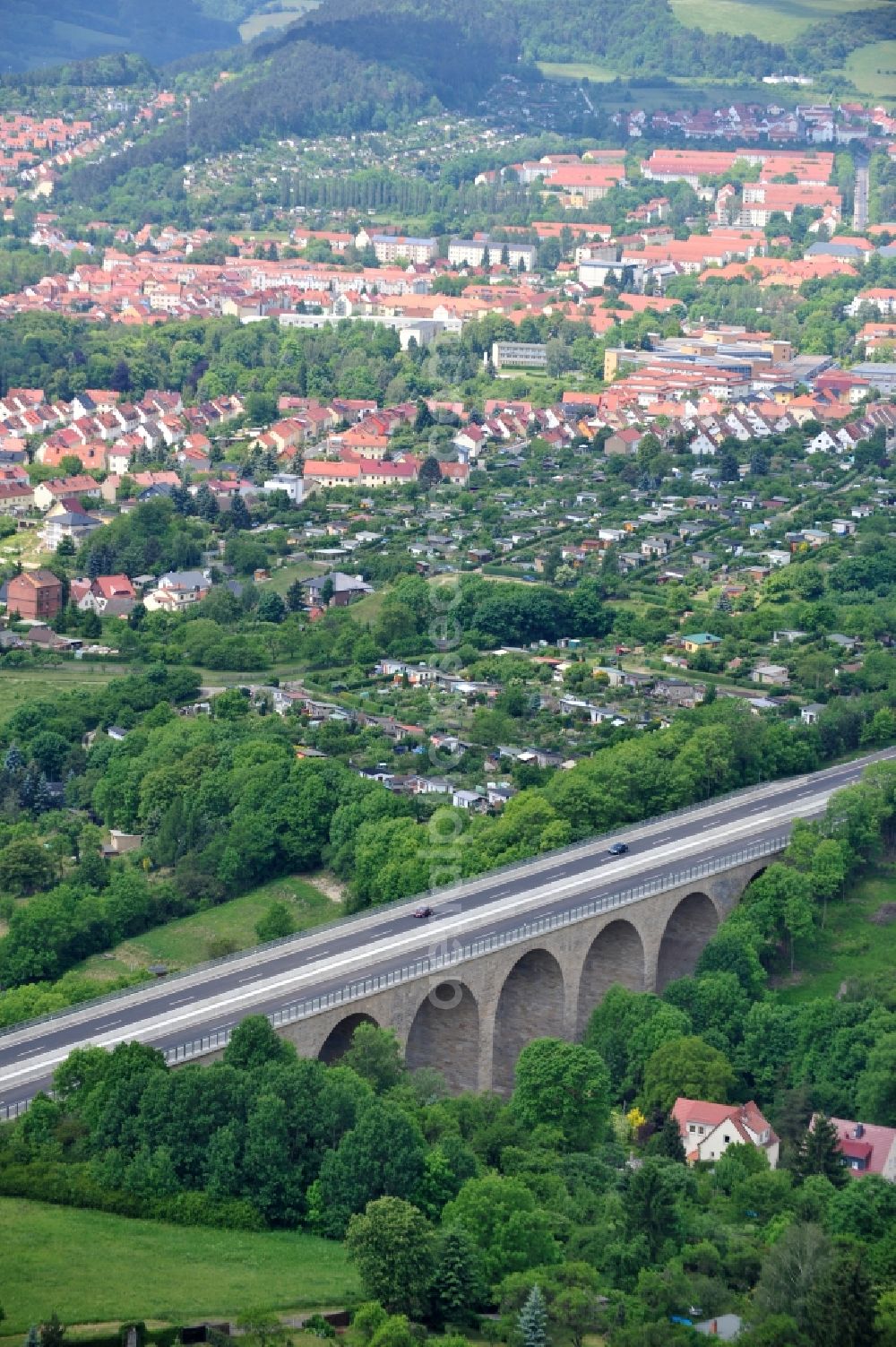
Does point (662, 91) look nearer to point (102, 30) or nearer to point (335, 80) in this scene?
point (335, 80)

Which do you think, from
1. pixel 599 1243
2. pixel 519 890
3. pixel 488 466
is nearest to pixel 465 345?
pixel 488 466

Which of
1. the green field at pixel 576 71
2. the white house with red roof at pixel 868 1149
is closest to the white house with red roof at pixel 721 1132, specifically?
the white house with red roof at pixel 868 1149

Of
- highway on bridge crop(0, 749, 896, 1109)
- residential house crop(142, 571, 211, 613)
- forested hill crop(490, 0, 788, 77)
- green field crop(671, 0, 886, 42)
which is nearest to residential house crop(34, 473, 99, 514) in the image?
residential house crop(142, 571, 211, 613)

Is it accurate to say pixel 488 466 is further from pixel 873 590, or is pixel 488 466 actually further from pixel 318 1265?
pixel 318 1265

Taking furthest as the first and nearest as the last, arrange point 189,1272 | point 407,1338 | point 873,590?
point 873,590 → point 189,1272 → point 407,1338

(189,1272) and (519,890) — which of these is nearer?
(189,1272)

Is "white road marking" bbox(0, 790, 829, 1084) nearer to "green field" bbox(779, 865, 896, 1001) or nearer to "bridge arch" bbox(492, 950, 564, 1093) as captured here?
"bridge arch" bbox(492, 950, 564, 1093)

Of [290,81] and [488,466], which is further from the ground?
[290,81]
